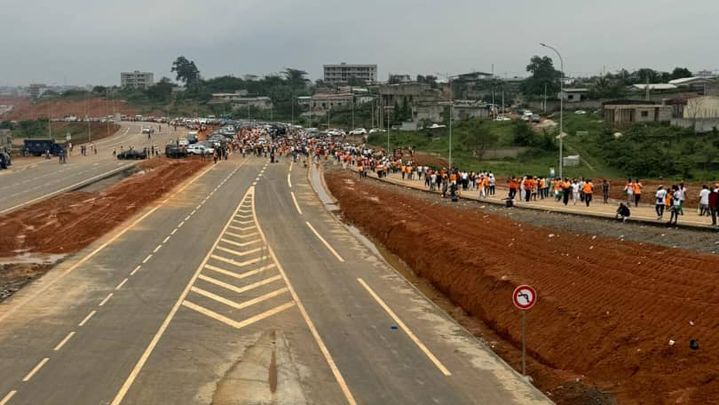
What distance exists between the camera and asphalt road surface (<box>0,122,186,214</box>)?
5728 centimetres

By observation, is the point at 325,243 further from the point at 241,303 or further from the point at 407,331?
the point at 407,331

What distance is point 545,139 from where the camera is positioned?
90.6 metres

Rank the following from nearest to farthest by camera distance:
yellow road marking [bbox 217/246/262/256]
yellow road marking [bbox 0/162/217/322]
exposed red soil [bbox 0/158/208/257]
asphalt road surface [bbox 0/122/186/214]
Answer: yellow road marking [bbox 0/162/217/322] → yellow road marking [bbox 217/246/262/256] → exposed red soil [bbox 0/158/208/257] → asphalt road surface [bbox 0/122/186/214]

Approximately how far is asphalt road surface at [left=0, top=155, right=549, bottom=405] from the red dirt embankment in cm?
135

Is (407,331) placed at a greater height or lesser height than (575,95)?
lesser

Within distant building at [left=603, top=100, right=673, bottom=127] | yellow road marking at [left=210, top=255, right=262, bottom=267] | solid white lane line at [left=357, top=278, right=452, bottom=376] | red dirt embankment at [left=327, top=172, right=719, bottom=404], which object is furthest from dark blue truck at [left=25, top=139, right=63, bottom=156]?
solid white lane line at [left=357, top=278, right=452, bottom=376]

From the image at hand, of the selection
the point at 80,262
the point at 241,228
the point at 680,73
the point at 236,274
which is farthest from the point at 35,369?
the point at 680,73

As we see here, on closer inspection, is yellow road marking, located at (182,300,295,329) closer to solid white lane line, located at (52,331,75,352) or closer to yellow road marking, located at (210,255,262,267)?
solid white lane line, located at (52,331,75,352)

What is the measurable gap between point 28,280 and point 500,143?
72.6 meters

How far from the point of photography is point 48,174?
75625 mm

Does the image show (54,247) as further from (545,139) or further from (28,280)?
(545,139)

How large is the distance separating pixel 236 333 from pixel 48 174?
59.7 m

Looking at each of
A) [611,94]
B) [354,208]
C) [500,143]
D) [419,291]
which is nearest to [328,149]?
[500,143]

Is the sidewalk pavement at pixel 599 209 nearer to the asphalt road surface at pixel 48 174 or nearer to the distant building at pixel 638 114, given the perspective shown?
the asphalt road surface at pixel 48 174
